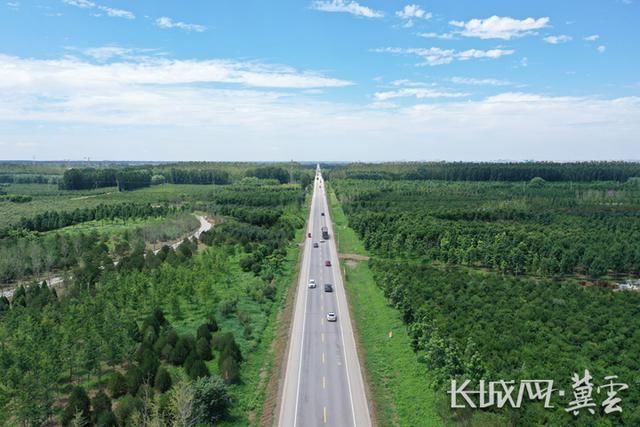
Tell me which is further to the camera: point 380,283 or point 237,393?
point 380,283

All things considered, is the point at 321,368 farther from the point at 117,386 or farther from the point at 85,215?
the point at 85,215

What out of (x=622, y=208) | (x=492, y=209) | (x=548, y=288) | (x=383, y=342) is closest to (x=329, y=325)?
(x=383, y=342)

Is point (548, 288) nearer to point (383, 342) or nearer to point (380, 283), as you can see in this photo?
point (380, 283)

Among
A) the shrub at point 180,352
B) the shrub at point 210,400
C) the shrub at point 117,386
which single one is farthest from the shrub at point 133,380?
the shrub at point 210,400

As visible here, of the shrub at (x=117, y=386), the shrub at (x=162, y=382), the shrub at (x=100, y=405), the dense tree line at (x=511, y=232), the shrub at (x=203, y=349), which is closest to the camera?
the shrub at (x=100, y=405)

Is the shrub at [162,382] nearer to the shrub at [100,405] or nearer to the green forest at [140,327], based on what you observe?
the green forest at [140,327]

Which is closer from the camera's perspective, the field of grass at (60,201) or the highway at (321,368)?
the highway at (321,368)
